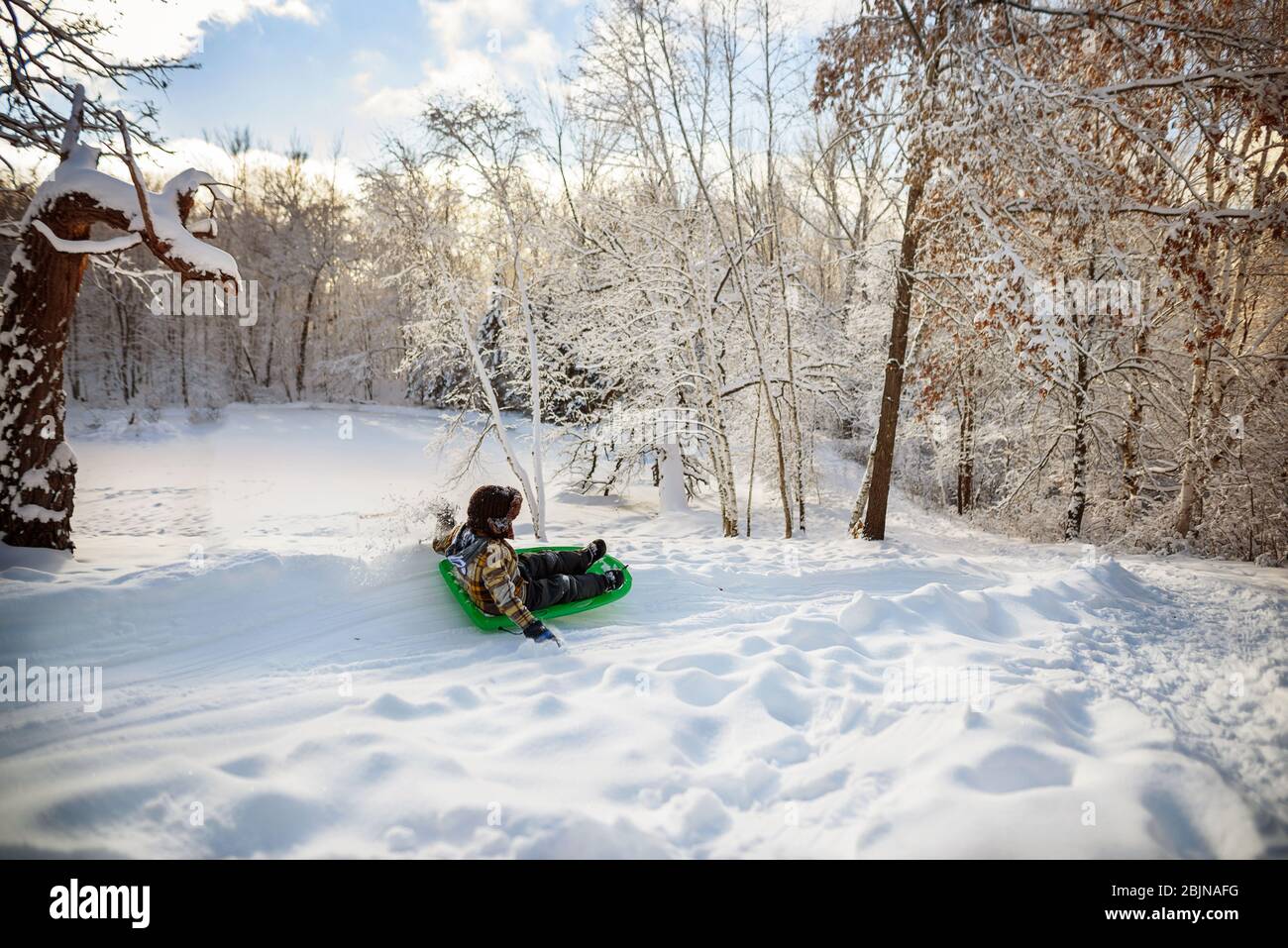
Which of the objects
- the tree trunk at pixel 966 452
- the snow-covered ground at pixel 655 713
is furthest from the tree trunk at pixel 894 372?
the tree trunk at pixel 966 452

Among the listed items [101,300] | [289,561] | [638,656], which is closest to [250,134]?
[101,300]

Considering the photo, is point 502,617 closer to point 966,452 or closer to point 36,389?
point 36,389

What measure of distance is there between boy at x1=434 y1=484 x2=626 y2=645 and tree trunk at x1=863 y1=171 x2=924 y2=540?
5.45 meters

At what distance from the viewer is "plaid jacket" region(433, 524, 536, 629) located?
377cm

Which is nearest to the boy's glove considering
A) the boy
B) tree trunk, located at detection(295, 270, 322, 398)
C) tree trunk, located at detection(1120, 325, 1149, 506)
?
the boy

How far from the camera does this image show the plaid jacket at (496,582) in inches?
148

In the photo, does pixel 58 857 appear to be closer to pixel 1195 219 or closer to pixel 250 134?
pixel 1195 219

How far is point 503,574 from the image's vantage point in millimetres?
3814

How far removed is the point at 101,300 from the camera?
2511cm

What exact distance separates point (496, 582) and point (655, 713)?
148 cm

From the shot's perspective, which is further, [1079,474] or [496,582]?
[1079,474]

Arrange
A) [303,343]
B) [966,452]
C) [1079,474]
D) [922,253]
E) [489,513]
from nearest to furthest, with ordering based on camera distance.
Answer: [489,513] < [922,253] < [1079,474] < [966,452] < [303,343]

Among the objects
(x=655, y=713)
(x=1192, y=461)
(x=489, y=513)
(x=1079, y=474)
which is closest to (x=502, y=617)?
(x=489, y=513)

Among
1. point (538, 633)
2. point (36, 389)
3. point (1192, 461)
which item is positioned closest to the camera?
point (538, 633)
